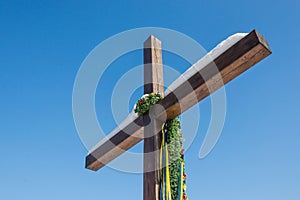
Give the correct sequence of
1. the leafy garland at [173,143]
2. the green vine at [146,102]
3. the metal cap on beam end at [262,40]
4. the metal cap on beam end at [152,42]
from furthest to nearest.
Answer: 1. the metal cap on beam end at [152,42]
2. the green vine at [146,102]
3. the leafy garland at [173,143]
4. the metal cap on beam end at [262,40]

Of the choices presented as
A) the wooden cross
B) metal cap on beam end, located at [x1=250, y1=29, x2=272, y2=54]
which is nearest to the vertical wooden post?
the wooden cross

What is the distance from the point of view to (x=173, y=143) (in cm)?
285

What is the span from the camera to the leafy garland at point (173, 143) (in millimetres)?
2693

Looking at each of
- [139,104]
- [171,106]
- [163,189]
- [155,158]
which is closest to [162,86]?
[139,104]

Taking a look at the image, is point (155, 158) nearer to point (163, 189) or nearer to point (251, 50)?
point (163, 189)

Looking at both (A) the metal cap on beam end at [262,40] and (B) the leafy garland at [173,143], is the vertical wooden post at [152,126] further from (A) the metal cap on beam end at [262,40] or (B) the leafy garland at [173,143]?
(A) the metal cap on beam end at [262,40]

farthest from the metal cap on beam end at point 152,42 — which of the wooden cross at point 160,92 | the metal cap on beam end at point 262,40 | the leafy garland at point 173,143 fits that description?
the metal cap on beam end at point 262,40

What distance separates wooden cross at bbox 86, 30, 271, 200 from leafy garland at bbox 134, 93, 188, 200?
0.07 metres

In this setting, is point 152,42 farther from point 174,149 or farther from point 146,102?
point 174,149

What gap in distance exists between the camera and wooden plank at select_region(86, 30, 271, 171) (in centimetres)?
231

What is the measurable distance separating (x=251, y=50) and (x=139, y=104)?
116 centimetres

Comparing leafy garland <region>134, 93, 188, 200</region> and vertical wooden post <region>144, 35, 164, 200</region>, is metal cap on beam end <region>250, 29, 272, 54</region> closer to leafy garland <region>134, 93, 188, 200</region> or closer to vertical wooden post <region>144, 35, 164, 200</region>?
leafy garland <region>134, 93, 188, 200</region>

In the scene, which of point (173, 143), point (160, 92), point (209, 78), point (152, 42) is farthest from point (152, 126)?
point (152, 42)

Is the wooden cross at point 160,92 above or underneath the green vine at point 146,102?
underneath
